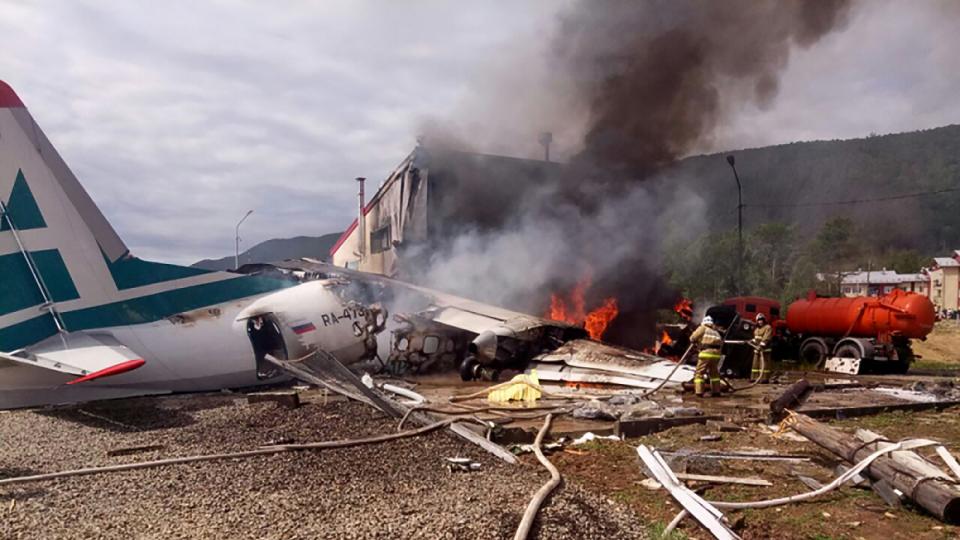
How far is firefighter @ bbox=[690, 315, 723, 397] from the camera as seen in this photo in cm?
1311

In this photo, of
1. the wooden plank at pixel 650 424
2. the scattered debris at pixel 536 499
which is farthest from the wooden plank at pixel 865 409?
the scattered debris at pixel 536 499

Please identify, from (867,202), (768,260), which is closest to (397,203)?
(768,260)

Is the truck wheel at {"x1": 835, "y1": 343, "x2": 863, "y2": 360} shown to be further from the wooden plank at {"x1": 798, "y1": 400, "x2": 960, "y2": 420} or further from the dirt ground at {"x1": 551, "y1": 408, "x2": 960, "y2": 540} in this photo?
the dirt ground at {"x1": 551, "y1": 408, "x2": 960, "y2": 540}

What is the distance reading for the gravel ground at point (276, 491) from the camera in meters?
5.40

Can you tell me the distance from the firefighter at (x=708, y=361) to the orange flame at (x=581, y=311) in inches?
328

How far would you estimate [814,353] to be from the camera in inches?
869

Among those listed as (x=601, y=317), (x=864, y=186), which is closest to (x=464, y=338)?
(x=601, y=317)

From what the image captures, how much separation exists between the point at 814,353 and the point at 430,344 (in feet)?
43.9

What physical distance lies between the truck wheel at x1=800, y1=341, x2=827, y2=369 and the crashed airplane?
34.4 ft

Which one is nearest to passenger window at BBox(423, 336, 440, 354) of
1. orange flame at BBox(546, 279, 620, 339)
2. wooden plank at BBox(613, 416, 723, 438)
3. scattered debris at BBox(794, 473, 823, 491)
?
orange flame at BBox(546, 279, 620, 339)

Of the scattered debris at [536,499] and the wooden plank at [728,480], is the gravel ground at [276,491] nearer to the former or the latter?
the scattered debris at [536,499]

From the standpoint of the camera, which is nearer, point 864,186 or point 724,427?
point 724,427

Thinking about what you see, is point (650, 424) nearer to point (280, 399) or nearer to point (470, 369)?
point (280, 399)

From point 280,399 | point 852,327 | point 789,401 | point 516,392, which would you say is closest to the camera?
point 789,401
